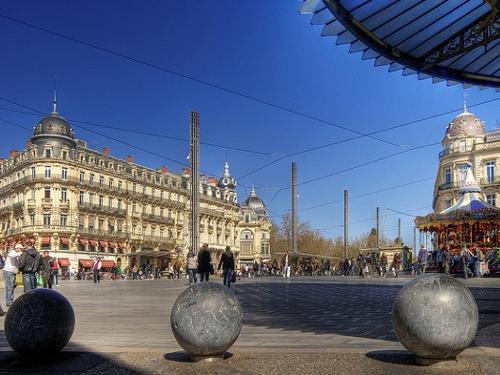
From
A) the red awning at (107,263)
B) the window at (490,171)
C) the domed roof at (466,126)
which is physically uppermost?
the domed roof at (466,126)

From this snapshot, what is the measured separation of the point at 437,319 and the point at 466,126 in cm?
6919

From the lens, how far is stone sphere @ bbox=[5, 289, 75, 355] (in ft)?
22.5

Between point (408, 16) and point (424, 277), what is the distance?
9822mm

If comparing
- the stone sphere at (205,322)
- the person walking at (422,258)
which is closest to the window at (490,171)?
the person walking at (422,258)

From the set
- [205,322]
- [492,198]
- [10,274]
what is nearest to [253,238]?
[492,198]

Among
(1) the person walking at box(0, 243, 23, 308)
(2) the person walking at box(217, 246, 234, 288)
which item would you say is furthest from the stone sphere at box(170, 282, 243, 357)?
(2) the person walking at box(217, 246, 234, 288)

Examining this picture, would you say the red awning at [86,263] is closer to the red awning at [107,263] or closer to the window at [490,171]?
the red awning at [107,263]

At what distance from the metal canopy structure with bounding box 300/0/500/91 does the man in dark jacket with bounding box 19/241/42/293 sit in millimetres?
9034

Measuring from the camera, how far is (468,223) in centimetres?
3931

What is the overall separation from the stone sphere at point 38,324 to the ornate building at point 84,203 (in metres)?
71.1

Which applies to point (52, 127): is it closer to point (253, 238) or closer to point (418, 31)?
point (253, 238)

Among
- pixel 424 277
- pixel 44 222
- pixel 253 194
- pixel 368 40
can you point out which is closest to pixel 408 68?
pixel 368 40

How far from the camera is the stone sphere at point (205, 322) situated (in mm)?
6504

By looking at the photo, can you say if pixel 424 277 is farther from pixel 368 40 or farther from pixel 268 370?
pixel 368 40
